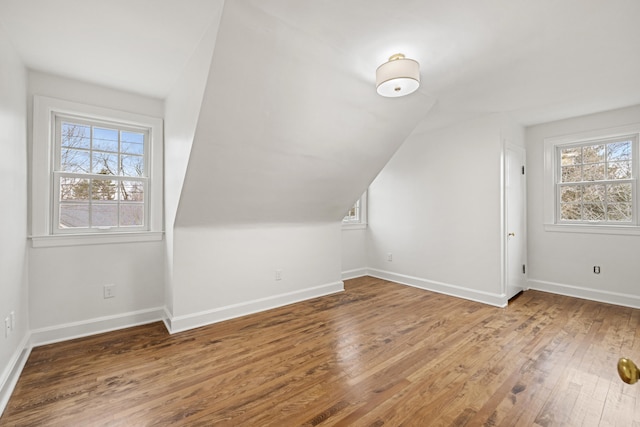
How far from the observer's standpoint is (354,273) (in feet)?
16.3

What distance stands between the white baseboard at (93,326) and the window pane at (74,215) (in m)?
0.92

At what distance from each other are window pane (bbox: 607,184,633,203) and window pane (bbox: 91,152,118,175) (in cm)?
578

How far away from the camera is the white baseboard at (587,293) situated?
3455 millimetres

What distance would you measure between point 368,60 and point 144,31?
5.31 ft

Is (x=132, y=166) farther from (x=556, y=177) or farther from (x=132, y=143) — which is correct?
(x=556, y=177)

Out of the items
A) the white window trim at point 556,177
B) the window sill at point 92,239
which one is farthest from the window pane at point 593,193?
the window sill at point 92,239

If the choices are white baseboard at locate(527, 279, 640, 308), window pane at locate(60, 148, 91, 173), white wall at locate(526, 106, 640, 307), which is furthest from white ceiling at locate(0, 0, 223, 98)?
white baseboard at locate(527, 279, 640, 308)

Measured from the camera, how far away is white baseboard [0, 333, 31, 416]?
180 cm

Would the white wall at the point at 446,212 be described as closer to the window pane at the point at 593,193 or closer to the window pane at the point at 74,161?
the window pane at the point at 593,193

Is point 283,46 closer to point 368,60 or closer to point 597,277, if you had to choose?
point 368,60

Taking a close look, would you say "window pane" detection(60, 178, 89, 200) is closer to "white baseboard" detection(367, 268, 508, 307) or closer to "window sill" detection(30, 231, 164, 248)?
"window sill" detection(30, 231, 164, 248)

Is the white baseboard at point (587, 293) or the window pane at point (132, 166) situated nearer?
the window pane at point (132, 166)

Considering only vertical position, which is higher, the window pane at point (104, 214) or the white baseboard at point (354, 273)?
the window pane at point (104, 214)

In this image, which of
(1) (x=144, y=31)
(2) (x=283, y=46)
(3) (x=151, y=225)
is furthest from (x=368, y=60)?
(3) (x=151, y=225)
